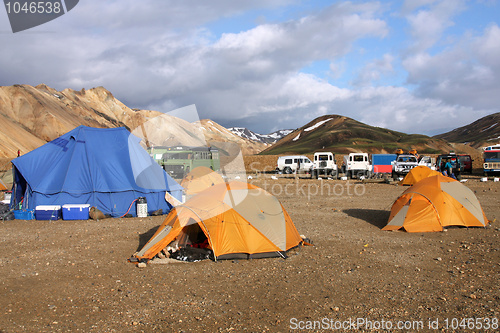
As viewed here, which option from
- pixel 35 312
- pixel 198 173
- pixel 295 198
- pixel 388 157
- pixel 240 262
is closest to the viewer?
pixel 35 312

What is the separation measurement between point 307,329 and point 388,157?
101 ft

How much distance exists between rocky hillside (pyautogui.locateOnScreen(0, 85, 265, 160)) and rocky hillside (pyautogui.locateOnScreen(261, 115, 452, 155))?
31.3 m

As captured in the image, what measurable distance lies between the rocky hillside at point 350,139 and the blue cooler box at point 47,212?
7533 cm

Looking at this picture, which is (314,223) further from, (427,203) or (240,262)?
(240,262)

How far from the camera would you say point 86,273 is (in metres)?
8.05

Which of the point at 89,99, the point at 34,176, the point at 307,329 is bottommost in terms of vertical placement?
the point at 307,329

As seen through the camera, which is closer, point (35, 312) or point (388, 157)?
point (35, 312)

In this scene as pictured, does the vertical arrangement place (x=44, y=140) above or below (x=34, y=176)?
above

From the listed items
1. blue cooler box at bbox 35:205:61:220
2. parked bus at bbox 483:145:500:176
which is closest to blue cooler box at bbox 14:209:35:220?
blue cooler box at bbox 35:205:61:220

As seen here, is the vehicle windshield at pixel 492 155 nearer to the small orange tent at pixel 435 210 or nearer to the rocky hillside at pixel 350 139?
the small orange tent at pixel 435 210

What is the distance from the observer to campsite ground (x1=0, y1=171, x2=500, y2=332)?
5.88 m

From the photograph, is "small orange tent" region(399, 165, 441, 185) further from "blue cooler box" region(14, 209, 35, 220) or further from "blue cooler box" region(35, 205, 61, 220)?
"blue cooler box" region(14, 209, 35, 220)

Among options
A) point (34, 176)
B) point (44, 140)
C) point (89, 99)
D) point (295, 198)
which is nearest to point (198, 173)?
point (295, 198)

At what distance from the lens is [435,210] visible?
37.8 feet
